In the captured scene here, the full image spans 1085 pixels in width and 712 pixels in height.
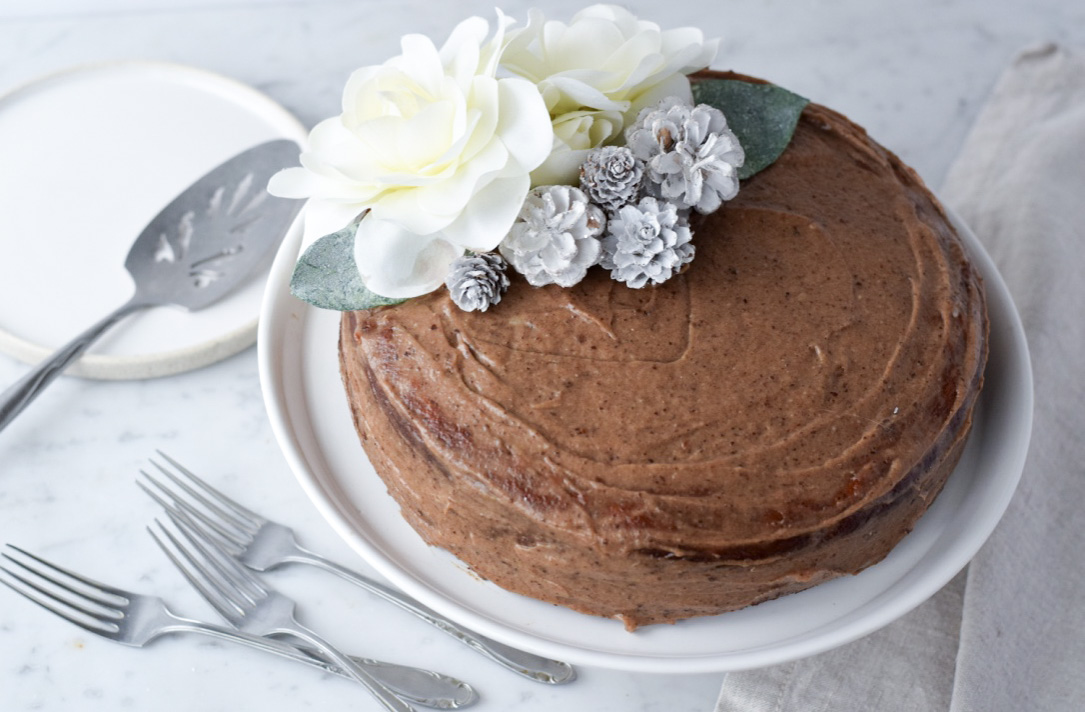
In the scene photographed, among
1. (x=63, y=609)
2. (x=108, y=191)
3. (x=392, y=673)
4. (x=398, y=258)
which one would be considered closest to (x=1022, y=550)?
(x=392, y=673)

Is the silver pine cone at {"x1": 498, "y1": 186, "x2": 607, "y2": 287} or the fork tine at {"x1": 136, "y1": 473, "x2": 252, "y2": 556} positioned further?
the fork tine at {"x1": 136, "y1": 473, "x2": 252, "y2": 556}

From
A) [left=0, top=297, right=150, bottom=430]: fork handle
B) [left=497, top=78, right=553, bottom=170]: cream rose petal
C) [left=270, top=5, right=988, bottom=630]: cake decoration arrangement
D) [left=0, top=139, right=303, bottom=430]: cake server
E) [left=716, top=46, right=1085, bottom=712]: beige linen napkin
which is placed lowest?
[left=716, top=46, right=1085, bottom=712]: beige linen napkin

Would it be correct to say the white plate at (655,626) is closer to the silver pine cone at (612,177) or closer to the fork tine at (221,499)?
the fork tine at (221,499)

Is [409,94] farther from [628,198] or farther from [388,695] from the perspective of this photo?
[388,695]

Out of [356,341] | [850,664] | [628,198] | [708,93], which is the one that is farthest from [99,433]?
[850,664]

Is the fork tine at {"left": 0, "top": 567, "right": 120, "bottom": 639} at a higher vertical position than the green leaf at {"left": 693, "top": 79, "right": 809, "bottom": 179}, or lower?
lower

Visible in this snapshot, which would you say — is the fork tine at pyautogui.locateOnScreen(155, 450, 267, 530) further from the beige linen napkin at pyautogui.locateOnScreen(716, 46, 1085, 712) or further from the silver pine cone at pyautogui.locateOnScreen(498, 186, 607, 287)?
the beige linen napkin at pyautogui.locateOnScreen(716, 46, 1085, 712)

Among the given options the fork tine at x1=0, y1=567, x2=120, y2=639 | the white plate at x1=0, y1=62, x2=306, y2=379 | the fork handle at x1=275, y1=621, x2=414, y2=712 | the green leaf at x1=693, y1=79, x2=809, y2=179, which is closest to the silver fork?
the fork handle at x1=275, y1=621, x2=414, y2=712

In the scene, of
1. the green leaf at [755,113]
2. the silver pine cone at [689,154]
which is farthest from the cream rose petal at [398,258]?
the green leaf at [755,113]
